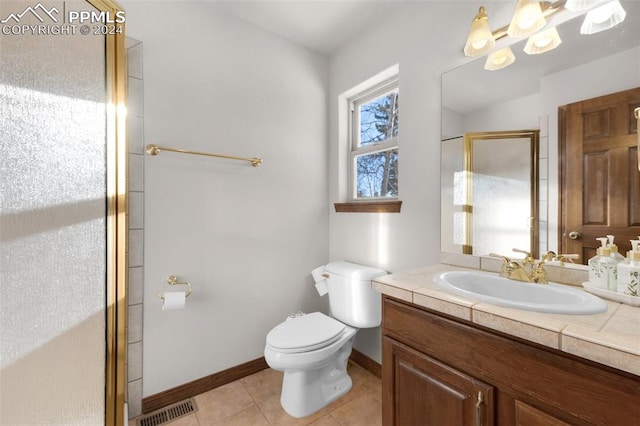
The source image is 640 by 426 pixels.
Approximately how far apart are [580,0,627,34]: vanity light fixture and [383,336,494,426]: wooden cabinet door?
133 centimetres

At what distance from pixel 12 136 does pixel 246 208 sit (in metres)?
1.27

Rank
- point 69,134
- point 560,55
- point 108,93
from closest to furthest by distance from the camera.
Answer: point 69,134
point 108,93
point 560,55

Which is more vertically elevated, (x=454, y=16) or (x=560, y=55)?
(x=454, y=16)

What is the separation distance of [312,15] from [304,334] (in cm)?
200

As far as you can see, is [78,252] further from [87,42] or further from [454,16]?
[454,16]

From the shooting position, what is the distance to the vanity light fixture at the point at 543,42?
3.52 ft

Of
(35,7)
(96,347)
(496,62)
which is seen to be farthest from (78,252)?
(496,62)

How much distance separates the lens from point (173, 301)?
1.45 metres

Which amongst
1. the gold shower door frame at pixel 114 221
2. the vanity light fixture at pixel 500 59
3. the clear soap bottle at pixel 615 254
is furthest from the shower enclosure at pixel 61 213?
the clear soap bottle at pixel 615 254

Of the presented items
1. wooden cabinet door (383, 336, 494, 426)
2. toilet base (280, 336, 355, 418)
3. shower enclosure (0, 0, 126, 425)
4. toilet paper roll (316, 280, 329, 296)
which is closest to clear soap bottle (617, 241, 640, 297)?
wooden cabinet door (383, 336, 494, 426)

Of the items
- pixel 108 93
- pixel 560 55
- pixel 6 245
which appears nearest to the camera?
pixel 6 245

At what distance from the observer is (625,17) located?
94 cm

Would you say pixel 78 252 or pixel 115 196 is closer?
pixel 78 252

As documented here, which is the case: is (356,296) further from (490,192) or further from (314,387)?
(490,192)
